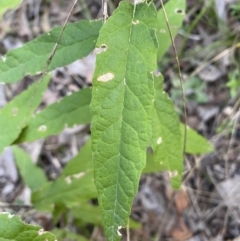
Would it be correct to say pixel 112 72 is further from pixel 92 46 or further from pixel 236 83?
pixel 236 83

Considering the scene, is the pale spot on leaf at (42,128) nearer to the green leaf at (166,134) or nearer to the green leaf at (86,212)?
the green leaf at (166,134)

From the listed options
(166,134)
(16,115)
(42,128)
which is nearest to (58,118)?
(42,128)

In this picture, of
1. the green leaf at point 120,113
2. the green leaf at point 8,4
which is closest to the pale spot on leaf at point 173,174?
the green leaf at point 120,113

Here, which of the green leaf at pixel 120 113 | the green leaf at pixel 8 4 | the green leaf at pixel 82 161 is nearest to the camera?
the green leaf at pixel 120 113

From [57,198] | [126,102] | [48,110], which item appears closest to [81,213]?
[57,198]

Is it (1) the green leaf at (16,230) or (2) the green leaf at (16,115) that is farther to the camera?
(2) the green leaf at (16,115)

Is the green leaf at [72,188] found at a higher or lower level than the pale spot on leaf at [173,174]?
lower

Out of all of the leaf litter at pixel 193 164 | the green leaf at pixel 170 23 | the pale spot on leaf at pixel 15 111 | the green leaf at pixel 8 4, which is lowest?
the leaf litter at pixel 193 164

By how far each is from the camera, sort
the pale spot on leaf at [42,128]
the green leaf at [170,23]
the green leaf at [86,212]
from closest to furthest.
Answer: the green leaf at [170,23] < the pale spot on leaf at [42,128] < the green leaf at [86,212]
